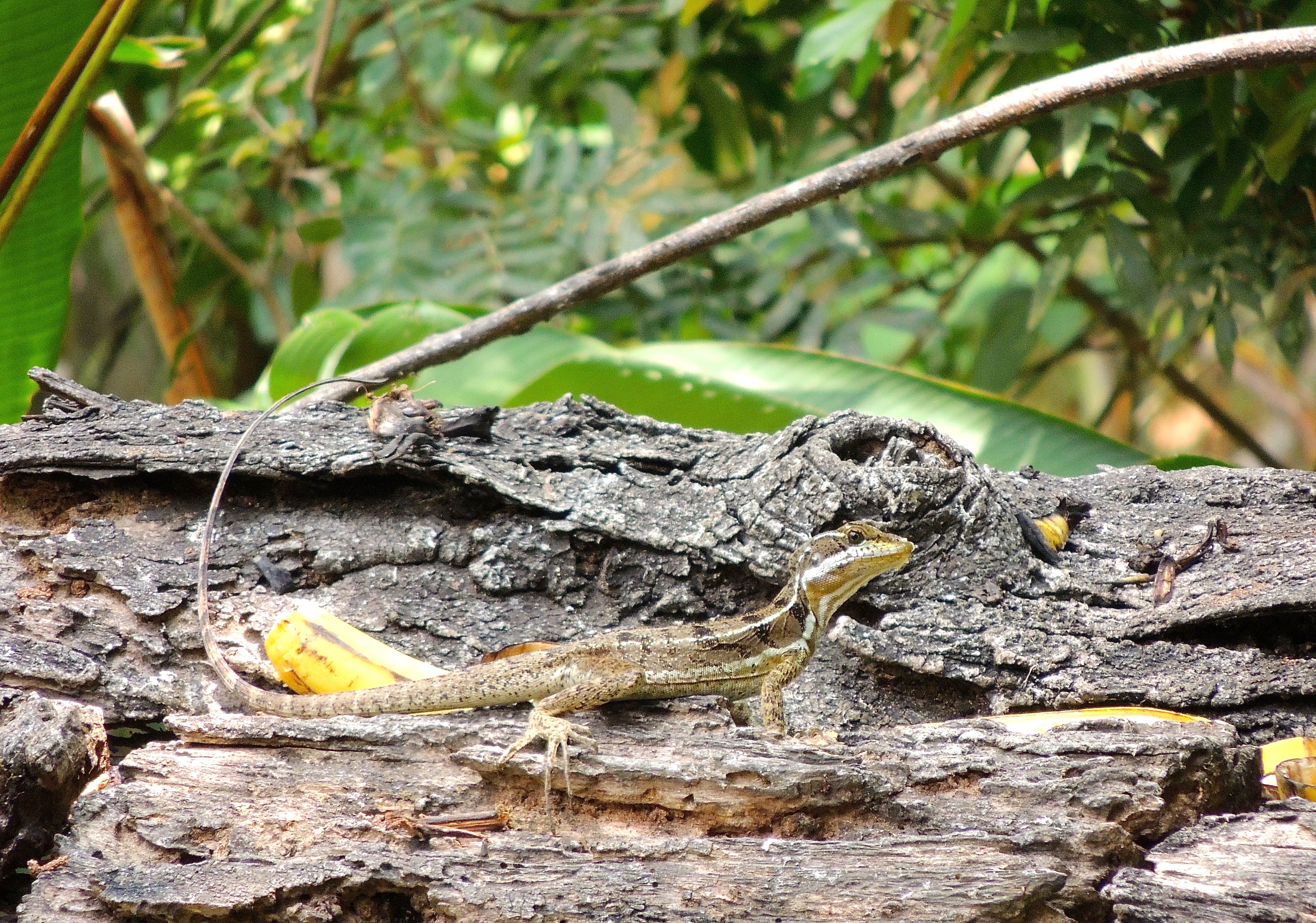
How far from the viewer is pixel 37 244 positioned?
3.48 metres

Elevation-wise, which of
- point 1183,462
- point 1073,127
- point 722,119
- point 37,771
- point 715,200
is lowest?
point 37,771

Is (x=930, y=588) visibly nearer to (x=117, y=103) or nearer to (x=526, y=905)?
(x=526, y=905)

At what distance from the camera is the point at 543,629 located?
9.08 ft

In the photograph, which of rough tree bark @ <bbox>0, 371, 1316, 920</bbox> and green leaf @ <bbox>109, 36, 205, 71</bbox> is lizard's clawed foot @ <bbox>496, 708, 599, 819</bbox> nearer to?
rough tree bark @ <bbox>0, 371, 1316, 920</bbox>

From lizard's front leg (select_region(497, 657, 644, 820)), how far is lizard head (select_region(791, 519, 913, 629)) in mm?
512

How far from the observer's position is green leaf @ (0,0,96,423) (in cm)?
336

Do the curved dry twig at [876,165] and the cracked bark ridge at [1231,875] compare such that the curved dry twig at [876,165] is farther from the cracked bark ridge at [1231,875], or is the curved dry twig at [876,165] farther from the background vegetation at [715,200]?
the cracked bark ridge at [1231,875]

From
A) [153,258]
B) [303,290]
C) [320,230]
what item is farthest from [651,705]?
[303,290]

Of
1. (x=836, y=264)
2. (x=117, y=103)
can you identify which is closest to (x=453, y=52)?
(x=117, y=103)

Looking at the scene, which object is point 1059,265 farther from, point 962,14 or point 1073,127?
point 962,14

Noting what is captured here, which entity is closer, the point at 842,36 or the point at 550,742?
the point at 550,742

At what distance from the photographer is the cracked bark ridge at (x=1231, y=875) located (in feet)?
5.92

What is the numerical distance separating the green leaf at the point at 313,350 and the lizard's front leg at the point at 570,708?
196 centimetres

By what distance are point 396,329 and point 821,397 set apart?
1.63 metres
